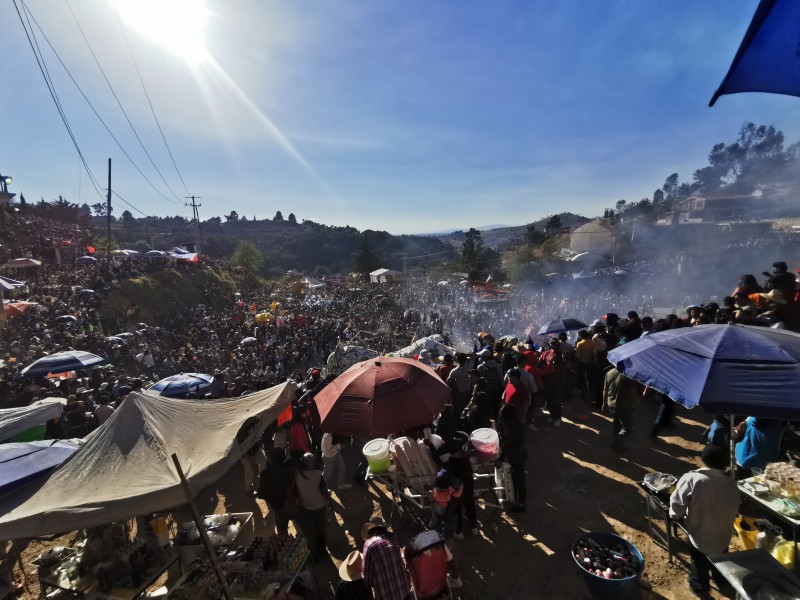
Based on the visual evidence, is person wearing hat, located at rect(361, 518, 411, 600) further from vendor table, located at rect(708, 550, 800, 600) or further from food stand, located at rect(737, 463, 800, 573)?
food stand, located at rect(737, 463, 800, 573)

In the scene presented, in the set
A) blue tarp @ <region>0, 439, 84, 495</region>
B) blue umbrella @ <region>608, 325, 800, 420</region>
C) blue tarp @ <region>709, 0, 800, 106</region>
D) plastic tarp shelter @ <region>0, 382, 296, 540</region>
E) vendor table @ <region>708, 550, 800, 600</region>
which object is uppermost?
blue tarp @ <region>709, 0, 800, 106</region>

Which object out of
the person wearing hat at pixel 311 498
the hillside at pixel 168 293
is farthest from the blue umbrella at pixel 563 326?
the hillside at pixel 168 293

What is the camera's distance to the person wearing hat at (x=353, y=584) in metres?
2.97

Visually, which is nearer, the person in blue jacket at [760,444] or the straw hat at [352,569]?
the straw hat at [352,569]

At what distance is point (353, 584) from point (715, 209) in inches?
2319

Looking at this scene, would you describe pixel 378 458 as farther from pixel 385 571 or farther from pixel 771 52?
pixel 771 52

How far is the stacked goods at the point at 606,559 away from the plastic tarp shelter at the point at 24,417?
22.2 feet

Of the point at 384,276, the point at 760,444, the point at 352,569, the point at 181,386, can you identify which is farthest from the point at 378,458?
the point at 384,276

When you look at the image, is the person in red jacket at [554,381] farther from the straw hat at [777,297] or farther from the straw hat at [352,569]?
the straw hat at [352,569]

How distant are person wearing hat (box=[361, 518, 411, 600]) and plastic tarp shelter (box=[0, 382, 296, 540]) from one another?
136 cm

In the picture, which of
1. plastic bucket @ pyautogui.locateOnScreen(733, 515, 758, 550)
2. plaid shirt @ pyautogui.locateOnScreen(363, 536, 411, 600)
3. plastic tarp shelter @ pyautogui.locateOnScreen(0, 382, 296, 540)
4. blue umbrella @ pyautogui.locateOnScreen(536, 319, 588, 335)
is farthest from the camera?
blue umbrella @ pyautogui.locateOnScreen(536, 319, 588, 335)

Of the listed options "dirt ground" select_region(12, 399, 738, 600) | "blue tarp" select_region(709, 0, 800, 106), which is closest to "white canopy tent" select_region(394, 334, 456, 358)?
"dirt ground" select_region(12, 399, 738, 600)

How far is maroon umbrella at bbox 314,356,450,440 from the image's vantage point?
13.2 feet

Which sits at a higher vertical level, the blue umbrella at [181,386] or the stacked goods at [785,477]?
the stacked goods at [785,477]
